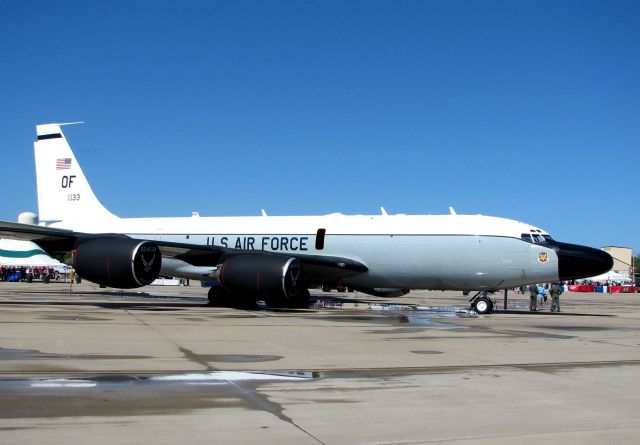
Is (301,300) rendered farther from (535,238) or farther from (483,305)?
(535,238)

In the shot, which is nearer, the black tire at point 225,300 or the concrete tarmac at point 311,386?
the concrete tarmac at point 311,386

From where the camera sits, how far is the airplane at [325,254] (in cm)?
2378

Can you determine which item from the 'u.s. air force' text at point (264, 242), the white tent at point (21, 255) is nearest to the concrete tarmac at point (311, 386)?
the 'u.s. air force' text at point (264, 242)

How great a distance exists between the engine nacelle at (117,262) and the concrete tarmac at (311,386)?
6538mm

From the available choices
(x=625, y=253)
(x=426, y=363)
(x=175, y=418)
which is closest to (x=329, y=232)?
(x=426, y=363)

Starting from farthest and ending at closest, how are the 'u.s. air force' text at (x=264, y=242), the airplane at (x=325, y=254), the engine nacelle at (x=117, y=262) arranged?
the 'u.s. air force' text at (x=264, y=242)
the airplane at (x=325, y=254)
the engine nacelle at (x=117, y=262)

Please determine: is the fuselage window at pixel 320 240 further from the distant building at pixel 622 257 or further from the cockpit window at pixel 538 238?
the distant building at pixel 622 257

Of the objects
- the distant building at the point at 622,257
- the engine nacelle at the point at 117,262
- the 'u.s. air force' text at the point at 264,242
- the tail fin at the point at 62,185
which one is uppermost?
the tail fin at the point at 62,185

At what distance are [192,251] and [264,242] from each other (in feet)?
12.6

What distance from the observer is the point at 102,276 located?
23.4 m

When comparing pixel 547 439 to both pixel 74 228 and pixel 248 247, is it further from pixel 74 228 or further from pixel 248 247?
pixel 74 228

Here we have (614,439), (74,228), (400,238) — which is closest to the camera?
(614,439)

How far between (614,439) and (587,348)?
8127 mm

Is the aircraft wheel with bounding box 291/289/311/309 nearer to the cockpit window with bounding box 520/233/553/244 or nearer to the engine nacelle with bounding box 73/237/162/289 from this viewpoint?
the engine nacelle with bounding box 73/237/162/289
